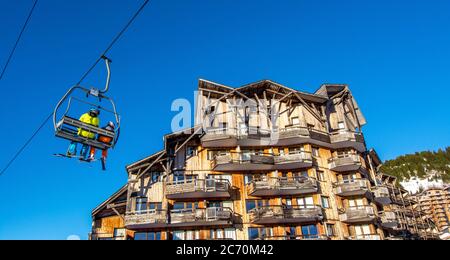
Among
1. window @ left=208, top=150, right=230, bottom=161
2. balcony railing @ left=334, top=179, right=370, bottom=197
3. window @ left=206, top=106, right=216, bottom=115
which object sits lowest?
balcony railing @ left=334, top=179, right=370, bottom=197

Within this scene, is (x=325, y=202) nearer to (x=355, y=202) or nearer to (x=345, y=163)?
(x=355, y=202)

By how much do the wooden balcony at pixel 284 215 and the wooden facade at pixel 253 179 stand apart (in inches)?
3.8

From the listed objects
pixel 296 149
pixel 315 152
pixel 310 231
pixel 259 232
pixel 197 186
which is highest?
pixel 296 149

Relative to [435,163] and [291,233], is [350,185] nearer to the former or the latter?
[291,233]

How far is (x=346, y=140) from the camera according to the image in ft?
123

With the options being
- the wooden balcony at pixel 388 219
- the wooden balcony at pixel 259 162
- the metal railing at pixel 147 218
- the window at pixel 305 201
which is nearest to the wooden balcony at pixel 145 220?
the metal railing at pixel 147 218

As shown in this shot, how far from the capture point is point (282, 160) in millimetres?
35094

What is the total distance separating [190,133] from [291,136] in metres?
11.1

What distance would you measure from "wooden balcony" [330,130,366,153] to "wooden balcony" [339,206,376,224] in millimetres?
7472

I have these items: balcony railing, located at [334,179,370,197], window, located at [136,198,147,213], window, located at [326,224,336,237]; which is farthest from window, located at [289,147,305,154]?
window, located at [136,198,147,213]

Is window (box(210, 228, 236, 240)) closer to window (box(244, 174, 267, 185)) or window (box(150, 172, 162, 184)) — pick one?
window (box(244, 174, 267, 185))

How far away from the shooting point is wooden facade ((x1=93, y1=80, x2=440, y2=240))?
3216 cm

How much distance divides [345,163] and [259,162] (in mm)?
9931

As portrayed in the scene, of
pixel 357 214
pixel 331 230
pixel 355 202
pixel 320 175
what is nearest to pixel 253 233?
pixel 331 230
